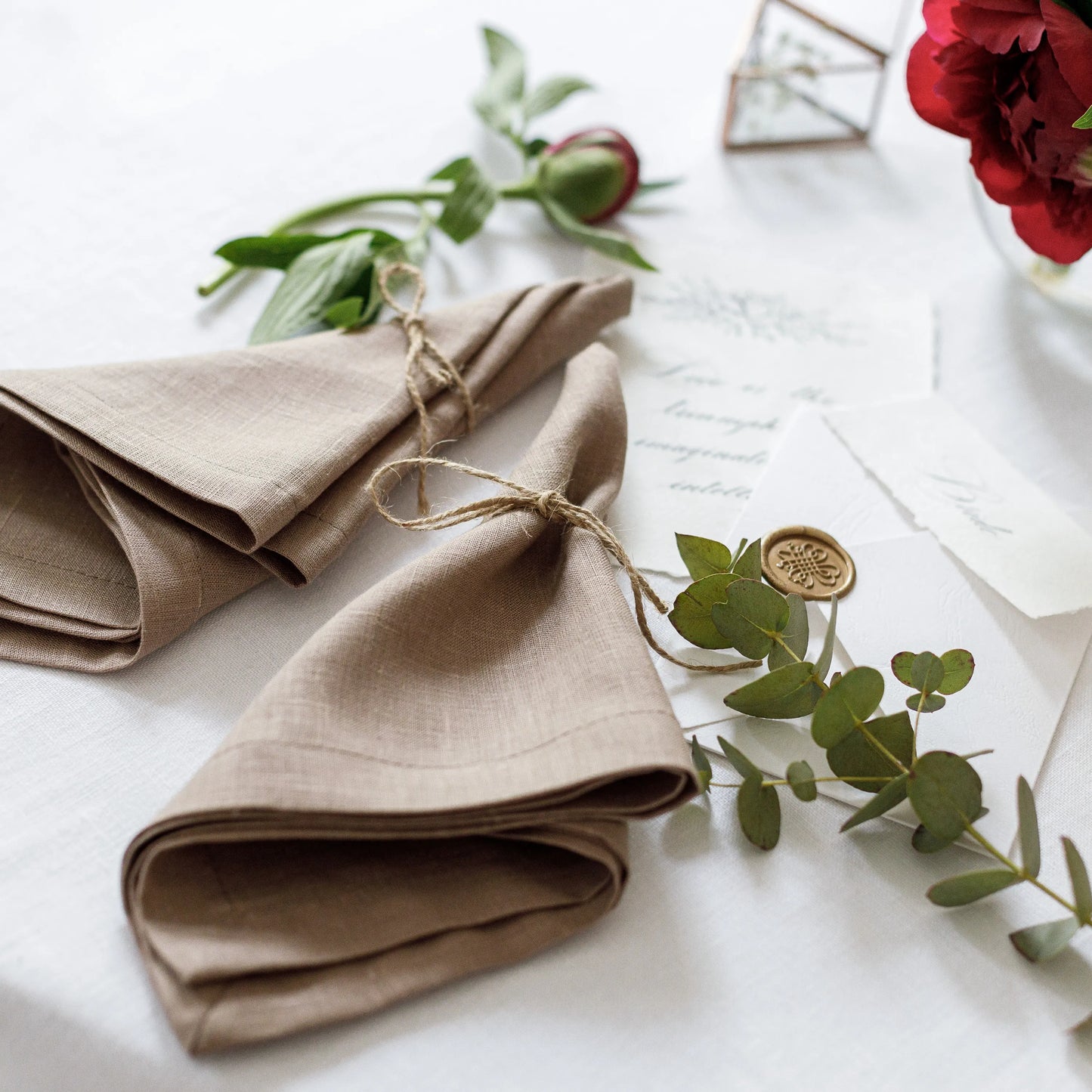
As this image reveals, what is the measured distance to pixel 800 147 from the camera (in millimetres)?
1109

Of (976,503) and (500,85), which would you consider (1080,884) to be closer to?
(976,503)

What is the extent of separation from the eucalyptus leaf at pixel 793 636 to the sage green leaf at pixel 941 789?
3.8 inches

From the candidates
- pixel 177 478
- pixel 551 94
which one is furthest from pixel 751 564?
pixel 551 94

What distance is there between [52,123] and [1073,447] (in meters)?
1.01

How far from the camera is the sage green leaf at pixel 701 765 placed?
1.88 feet

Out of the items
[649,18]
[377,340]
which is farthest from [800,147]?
[377,340]

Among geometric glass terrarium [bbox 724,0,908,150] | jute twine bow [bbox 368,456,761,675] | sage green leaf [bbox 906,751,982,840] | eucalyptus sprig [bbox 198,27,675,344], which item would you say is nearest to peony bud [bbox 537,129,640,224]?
eucalyptus sprig [bbox 198,27,675,344]

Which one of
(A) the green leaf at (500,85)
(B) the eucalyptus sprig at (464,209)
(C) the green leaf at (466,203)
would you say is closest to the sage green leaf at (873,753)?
(B) the eucalyptus sprig at (464,209)

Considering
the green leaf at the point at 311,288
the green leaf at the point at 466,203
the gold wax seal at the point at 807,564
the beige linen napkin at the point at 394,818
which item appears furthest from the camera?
the green leaf at the point at 466,203

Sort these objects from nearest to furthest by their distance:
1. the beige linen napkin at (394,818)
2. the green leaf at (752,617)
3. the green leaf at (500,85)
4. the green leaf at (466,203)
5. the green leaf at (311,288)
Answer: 1. the beige linen napkin at (394,818)
2. the green leaf at (752,617)
3. the green leaf at (311,288)
4. the green leaf at (466,203)
5. the green leaf at (500,85)

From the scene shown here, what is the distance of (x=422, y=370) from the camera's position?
2.48ft

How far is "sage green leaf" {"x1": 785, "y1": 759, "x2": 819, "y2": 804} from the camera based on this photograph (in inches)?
22.1

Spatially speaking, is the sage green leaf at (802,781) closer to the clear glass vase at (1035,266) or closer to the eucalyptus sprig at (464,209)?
the eucalyptus sprig at (464,209)

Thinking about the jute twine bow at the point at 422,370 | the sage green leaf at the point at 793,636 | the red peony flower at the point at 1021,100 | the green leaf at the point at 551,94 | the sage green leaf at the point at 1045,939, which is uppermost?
the red peony flower at the point at 1021,100
